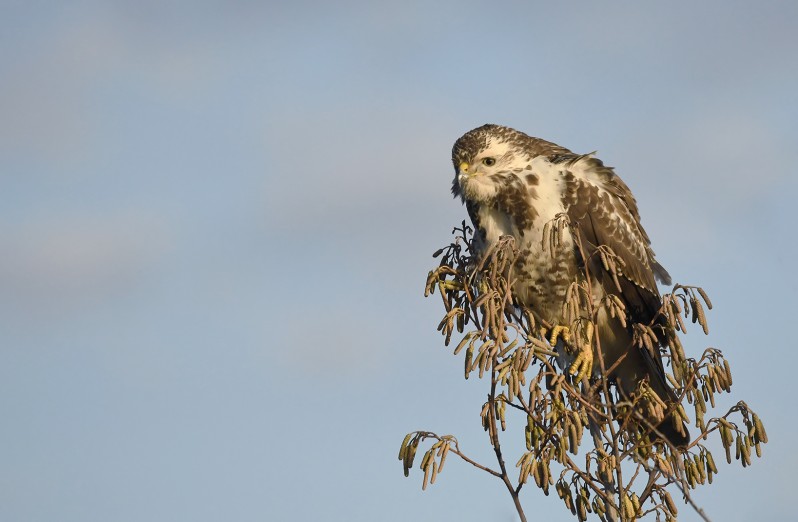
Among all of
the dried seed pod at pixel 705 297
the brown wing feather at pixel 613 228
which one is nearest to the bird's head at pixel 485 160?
the brown wing feather at pixel 613 228

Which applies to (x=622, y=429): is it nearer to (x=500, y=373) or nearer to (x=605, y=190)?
(x=500, y=373)

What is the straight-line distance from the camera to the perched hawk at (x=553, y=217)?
20.7 feet

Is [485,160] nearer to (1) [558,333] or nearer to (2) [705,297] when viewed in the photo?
(1) [558,333]

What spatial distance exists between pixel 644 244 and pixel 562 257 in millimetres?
1117

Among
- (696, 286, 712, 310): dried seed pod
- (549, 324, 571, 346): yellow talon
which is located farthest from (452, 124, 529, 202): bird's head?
(696, 286, 712, 310): dried seed pod

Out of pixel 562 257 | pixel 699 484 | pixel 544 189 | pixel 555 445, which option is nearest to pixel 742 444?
pixel 699 484

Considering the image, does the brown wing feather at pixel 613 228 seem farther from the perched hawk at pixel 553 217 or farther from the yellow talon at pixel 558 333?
the yellow talon at pixel 558 333

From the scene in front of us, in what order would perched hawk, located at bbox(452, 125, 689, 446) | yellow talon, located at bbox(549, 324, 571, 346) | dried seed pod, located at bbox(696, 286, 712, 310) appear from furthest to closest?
perched hawk, located at bbox(452, 125, 689, 446)
yellow talon, located at bbox(549, 324, 571, 346)
dried seed pod, located at bbox(696, 286, 712, 310)

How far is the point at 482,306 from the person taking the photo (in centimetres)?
484

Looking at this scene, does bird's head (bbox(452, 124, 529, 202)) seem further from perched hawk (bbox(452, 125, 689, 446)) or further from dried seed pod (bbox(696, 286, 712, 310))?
dried seed pod (bbox(696, 286, 712, 310))

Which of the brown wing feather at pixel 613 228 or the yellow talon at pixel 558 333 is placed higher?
the brown wing feather at pixel 613 228

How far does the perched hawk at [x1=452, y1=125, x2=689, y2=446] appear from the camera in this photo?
20.7 feet

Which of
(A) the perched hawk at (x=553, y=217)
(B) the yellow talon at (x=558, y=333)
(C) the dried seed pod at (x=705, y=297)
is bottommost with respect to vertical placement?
(C) the dried seed pod at (x=705, y=297)

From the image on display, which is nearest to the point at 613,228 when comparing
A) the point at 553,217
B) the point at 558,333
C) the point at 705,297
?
the point at 553,217
